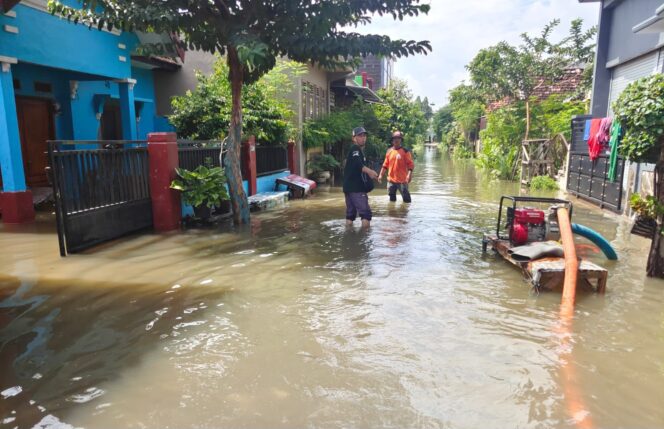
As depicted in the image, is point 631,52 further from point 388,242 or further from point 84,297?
point 84,297

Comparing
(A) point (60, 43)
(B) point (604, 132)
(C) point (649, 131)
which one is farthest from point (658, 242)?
(A) point (60, 43)

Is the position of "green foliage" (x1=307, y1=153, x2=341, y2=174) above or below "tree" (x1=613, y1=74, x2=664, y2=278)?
below

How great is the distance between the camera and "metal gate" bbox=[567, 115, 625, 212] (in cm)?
1077

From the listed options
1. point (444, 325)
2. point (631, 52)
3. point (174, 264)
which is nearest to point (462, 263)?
point (444, 325)

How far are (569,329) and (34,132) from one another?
12622 mm

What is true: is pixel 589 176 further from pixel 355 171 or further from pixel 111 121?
pixel 111 121

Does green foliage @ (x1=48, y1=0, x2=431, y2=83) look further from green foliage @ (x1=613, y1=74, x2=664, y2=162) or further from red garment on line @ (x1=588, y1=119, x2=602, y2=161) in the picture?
red garment on line @ (x1=588, y1=119, x2=602, y2=161)

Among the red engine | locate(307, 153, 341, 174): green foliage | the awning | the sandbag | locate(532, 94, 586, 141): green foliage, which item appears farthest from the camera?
locate(532, 94, 586, 141): green foliage

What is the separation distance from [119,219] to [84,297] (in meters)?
3.00

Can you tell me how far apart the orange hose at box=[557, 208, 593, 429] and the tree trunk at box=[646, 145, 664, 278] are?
99cm

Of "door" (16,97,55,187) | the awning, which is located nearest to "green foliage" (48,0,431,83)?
the awning

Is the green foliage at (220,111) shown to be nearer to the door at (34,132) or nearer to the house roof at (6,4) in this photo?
the door at (34,132)

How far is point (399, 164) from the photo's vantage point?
11.1m

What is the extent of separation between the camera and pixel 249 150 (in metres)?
12.0
